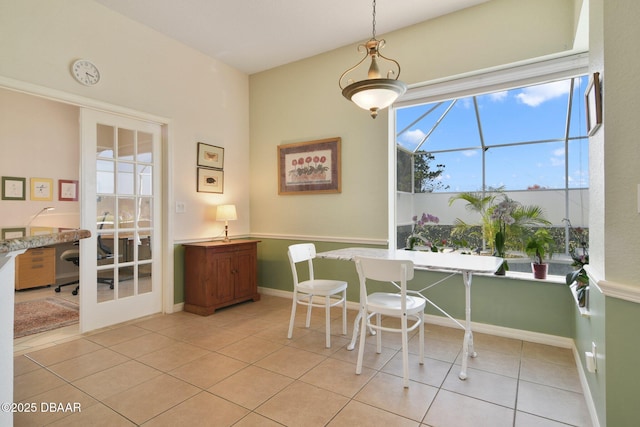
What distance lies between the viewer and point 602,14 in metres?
1.53

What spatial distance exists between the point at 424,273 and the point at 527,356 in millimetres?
1119

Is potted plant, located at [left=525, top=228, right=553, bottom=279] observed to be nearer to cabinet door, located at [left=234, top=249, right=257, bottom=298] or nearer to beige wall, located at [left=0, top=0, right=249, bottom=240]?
cabinet door, located at [left=234, top=249, right=257, bottom=298]

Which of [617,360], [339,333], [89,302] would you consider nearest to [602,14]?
[617,360]

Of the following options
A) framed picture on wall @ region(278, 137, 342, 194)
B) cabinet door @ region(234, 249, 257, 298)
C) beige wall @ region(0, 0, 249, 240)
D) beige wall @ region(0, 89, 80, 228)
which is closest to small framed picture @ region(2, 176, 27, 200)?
beige wall @ region(0, 89, 80, 228)

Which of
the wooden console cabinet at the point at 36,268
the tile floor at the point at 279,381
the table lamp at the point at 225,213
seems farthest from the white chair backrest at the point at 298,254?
the wooden console cabinet at the point at 36,268

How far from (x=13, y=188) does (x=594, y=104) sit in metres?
6.41

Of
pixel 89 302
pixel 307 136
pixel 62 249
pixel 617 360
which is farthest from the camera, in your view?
pixel 62 249

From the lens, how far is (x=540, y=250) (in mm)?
2865

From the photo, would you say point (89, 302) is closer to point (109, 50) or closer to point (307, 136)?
point (109, 50)

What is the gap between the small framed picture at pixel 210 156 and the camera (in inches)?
159

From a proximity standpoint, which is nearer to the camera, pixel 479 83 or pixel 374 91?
pixel 374 91

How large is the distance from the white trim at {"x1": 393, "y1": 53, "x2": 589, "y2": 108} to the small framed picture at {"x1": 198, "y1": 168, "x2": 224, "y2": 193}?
235cm

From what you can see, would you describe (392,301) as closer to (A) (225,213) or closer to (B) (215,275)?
(B) (215,275)

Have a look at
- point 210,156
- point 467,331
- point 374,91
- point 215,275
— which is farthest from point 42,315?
point 467,331
